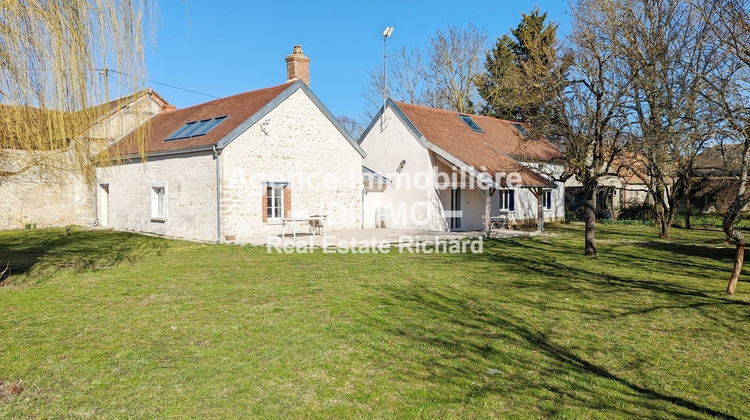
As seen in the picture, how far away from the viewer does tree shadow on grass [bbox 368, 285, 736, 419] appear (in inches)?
164

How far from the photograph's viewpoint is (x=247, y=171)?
55.5 feet

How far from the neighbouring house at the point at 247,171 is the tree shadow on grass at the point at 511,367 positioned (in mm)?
10947

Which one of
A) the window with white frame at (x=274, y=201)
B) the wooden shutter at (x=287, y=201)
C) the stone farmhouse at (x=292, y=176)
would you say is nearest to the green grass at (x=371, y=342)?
the stone farmhouse at (x=292, y=176)

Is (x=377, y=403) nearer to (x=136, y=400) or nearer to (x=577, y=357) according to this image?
(x=136, y=400)

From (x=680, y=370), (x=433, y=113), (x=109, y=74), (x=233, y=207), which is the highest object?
(x=433, y=113)

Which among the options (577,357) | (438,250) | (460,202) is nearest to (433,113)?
(460,202)

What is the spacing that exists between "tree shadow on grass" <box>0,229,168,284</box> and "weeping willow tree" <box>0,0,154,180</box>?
4751mm

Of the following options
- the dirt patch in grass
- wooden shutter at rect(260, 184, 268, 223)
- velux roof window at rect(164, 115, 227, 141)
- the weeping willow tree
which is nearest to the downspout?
wooden shutter at rect(260, 184, 268, 223)

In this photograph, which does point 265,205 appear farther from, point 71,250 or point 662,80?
point 662,80

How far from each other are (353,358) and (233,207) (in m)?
12.3

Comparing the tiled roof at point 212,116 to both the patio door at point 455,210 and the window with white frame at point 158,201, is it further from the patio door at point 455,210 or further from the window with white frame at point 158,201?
the patio door at point 455,210

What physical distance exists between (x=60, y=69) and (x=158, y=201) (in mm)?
14043

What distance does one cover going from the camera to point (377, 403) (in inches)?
163

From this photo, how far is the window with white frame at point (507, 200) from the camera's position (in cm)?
2275
